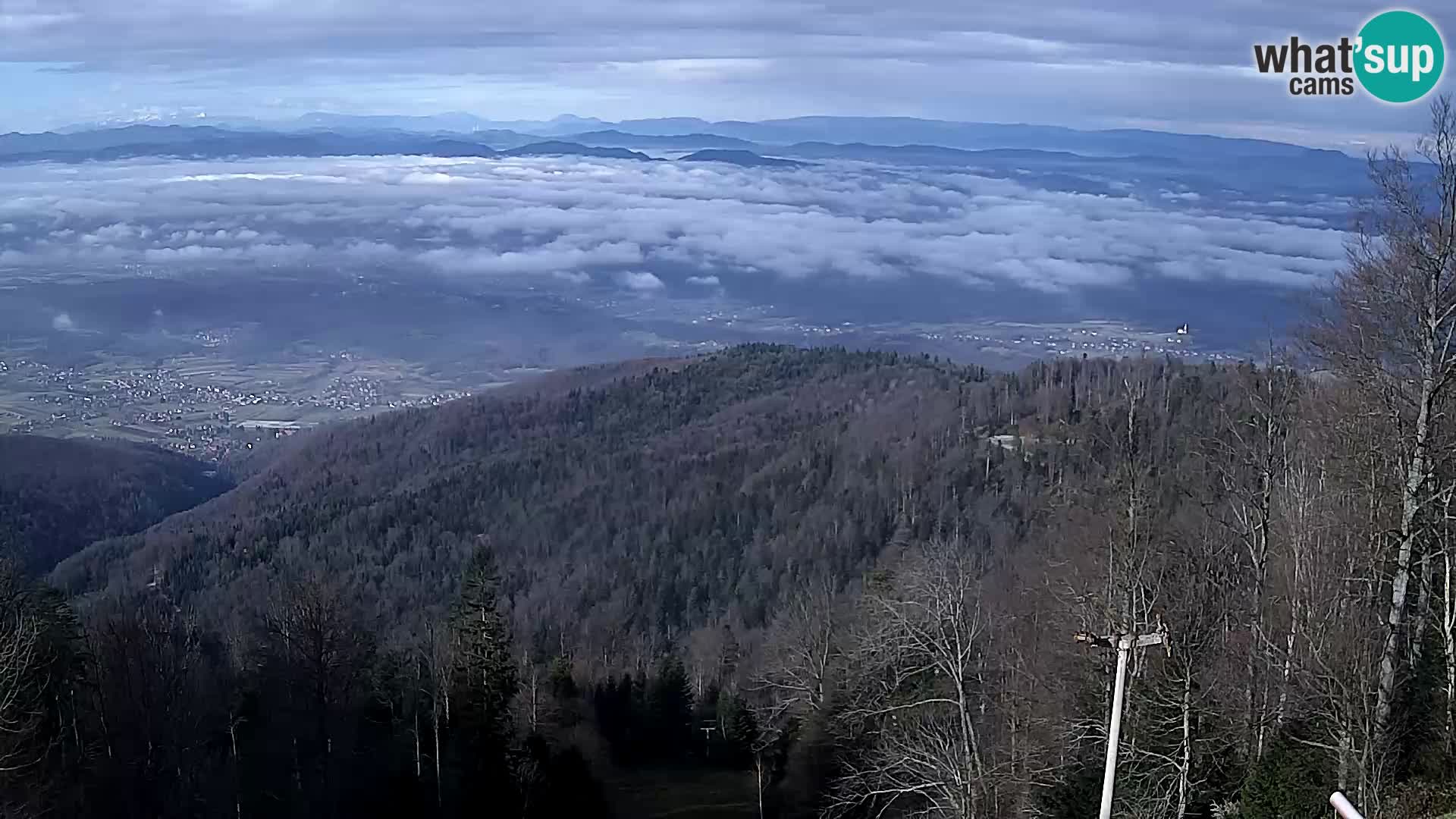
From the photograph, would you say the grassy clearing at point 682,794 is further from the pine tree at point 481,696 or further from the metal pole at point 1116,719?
the metal pole at point 1116,719

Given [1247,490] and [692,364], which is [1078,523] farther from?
[692,364]

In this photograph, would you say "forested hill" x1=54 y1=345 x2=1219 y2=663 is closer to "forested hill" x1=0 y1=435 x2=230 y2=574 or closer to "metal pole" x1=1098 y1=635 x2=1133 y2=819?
"forested hill" x1=0 y1=435 x2=230 y2=574

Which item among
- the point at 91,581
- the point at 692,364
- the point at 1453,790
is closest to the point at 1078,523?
the point at 1453,790

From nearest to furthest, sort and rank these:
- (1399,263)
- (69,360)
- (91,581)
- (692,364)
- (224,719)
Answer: (1399,263), (224,719), (91,581), (692,364), (69,360)

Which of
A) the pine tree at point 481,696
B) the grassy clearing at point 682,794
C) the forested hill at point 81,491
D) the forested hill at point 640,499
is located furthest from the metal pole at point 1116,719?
the forested hill at point 81,491

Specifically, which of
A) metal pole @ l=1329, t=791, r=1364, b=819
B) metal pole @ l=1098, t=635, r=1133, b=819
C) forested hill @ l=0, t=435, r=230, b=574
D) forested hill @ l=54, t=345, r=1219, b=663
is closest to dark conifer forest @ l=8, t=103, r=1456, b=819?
forested hill @ l=54, t=345, r=1219, b=663

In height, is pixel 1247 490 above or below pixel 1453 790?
above
